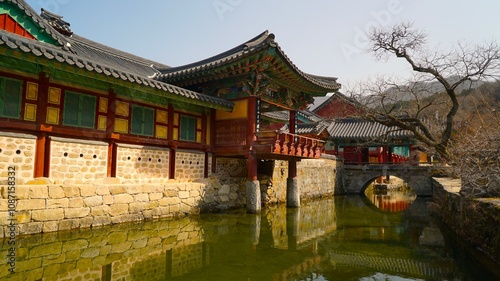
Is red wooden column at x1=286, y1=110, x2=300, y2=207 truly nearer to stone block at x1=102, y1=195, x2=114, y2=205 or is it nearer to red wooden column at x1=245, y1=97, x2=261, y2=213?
red wooden column at x1=245, y1=97, x2=261, y2=213

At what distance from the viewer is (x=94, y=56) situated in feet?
45.2

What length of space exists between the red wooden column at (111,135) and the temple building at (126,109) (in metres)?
0.03

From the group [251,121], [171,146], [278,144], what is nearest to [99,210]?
[171,146]

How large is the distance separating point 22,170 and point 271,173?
1013 cm

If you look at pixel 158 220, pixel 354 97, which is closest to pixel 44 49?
pixel 158 220

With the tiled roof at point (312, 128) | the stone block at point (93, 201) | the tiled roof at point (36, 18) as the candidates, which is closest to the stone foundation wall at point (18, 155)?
the stone block at point (93, 201)

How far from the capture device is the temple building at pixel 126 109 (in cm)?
821

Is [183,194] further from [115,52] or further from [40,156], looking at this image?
[115,52]

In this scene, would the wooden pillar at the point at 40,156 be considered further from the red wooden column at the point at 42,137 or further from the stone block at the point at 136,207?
the stone block at the point at 136,207

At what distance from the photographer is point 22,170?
26.8ft

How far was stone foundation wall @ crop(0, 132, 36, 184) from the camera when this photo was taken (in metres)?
7.84

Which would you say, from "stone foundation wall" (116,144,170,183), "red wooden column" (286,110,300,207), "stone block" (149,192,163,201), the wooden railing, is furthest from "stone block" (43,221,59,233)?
"red wooden column" (286,110,300,207)

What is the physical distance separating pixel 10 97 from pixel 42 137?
1178 mm

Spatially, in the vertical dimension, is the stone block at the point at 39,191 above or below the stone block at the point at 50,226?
above
